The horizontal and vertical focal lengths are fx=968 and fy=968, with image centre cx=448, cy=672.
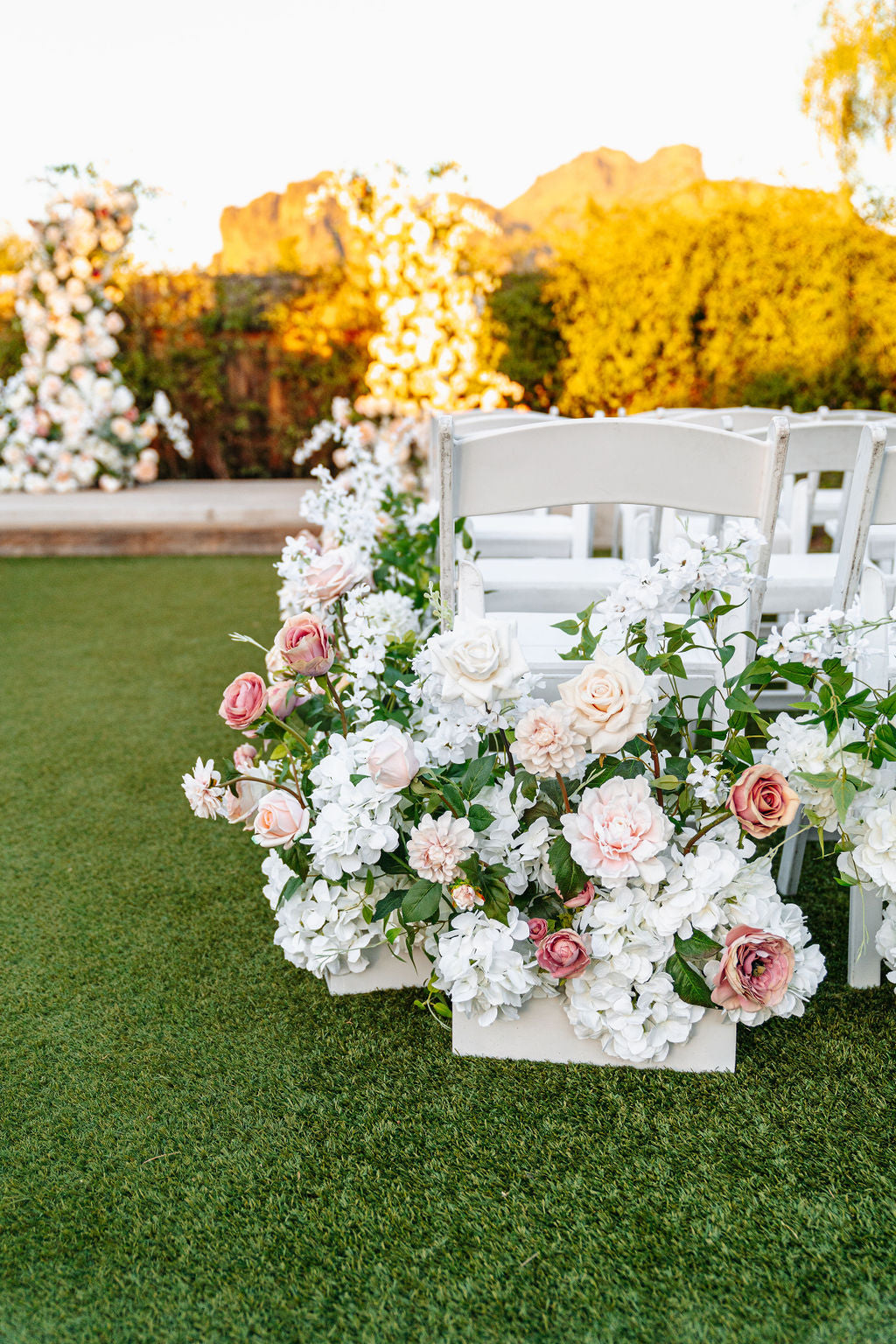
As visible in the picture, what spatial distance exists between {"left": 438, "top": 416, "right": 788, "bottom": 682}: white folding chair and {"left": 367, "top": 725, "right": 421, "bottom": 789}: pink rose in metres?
0.23

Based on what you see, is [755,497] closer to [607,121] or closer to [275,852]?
[275,852]

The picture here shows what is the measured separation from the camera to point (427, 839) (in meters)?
1.34

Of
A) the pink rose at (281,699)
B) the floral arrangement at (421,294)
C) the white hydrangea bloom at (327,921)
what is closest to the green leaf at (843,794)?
the white hydrangea bloom at (327,921)

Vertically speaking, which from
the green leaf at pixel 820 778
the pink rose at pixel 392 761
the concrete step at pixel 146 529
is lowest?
the concrete step at pixel 146 529

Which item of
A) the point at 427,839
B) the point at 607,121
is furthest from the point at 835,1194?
the point at 607,121

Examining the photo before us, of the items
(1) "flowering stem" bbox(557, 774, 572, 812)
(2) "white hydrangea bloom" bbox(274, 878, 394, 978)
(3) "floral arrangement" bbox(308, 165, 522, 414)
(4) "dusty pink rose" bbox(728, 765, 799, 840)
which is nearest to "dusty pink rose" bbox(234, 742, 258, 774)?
(2) "white hydrangea bloom" bbox(274, 878, 394, 978)

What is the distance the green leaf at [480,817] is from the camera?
135cm

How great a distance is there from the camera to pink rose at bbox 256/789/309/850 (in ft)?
4.74

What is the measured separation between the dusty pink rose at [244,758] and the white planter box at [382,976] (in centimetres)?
37

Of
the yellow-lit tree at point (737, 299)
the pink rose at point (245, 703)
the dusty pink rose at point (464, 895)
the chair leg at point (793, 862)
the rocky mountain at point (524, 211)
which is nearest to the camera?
the dusty pink rose at point (464, 895)

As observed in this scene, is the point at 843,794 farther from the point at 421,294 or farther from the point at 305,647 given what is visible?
the point at 421,294

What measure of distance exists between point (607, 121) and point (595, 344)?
7.32ft

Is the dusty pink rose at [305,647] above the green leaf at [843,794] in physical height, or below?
above

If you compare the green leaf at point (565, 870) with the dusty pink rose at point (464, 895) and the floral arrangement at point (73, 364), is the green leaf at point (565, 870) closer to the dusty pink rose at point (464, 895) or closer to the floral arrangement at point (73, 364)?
the dusty pink rose at point (464, 895)
